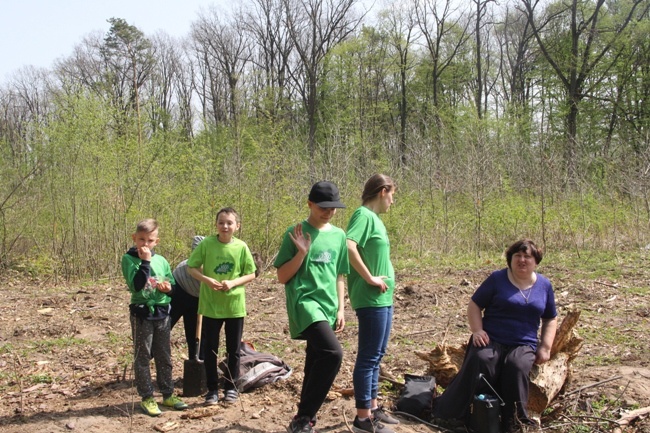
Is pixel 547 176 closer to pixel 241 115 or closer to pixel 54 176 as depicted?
pixel 241 115

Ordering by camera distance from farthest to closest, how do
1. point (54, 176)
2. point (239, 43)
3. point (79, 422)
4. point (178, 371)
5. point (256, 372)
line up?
point (239, 43), point (54, 176), point (178, 371), point (256, 372), point (79, 422)

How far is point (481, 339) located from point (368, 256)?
40.7 inches

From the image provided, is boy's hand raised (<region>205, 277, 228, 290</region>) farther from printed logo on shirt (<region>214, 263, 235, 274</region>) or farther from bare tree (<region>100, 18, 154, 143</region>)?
bare tree (<region>100, 18, 154, 143</region>)

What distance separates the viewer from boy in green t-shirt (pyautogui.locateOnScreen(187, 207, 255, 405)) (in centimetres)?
431

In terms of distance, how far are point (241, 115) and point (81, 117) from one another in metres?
3.39

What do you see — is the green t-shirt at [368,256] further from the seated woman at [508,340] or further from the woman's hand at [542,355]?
the woman's hand at [542,355]

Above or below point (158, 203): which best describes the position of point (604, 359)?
below

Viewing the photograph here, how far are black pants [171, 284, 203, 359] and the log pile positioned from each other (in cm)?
186

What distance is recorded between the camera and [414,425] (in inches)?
162

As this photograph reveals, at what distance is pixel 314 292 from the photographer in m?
3.54

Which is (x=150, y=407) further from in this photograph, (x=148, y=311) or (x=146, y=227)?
(x=146, y=227)

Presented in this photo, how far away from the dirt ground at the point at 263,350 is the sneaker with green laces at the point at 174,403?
0.40 feet

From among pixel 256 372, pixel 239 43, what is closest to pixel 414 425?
pixel 256 372

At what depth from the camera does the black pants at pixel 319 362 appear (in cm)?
342
